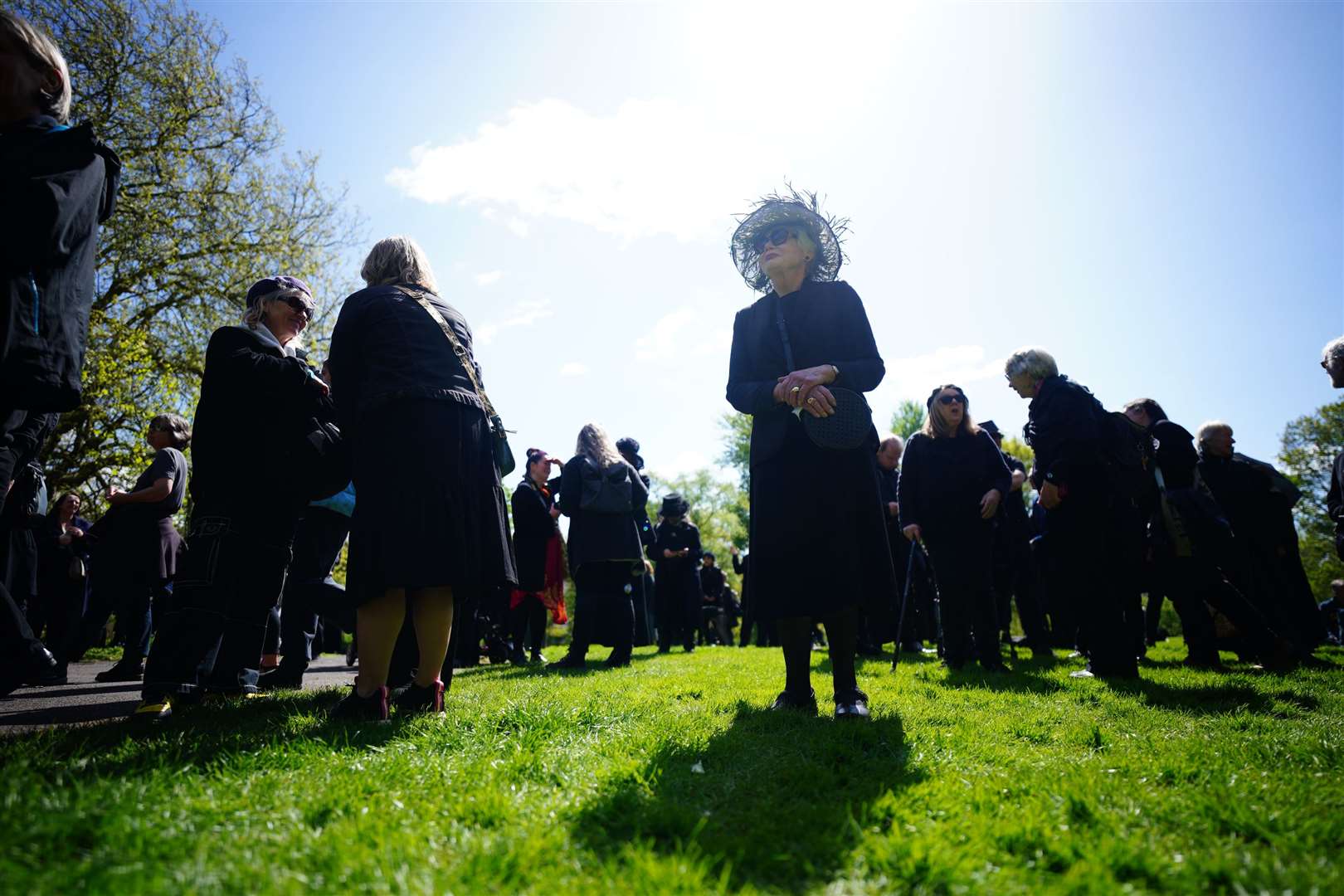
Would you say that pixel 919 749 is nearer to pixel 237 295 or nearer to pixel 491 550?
pixel 491 550

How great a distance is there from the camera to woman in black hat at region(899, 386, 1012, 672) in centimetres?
587

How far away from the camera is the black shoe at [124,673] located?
241 inches

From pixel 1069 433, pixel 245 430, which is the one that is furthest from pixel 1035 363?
pixel 245 430

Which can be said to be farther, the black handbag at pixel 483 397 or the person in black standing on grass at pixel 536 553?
the person in black standing on grass at pixel 536 553

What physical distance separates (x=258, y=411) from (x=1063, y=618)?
9.15 m

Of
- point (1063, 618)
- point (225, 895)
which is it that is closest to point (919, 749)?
point (225, 895)

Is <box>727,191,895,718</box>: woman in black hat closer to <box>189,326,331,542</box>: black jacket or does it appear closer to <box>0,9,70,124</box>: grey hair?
<box>189,326,331,542</box>: black jacket

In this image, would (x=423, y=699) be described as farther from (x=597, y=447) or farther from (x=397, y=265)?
(x=597, y=447)

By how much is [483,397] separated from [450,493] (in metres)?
0.63

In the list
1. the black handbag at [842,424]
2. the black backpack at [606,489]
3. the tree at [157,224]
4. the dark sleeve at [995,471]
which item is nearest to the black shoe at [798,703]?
the black handbag at [842,424]

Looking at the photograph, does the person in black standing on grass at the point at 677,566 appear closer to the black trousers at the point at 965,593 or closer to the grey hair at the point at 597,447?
the grey hair at the point at 597,447

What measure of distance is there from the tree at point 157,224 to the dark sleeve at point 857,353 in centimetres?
1357

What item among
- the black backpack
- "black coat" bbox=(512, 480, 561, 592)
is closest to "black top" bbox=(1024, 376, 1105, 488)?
the black backpack

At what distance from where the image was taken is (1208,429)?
7051mm
